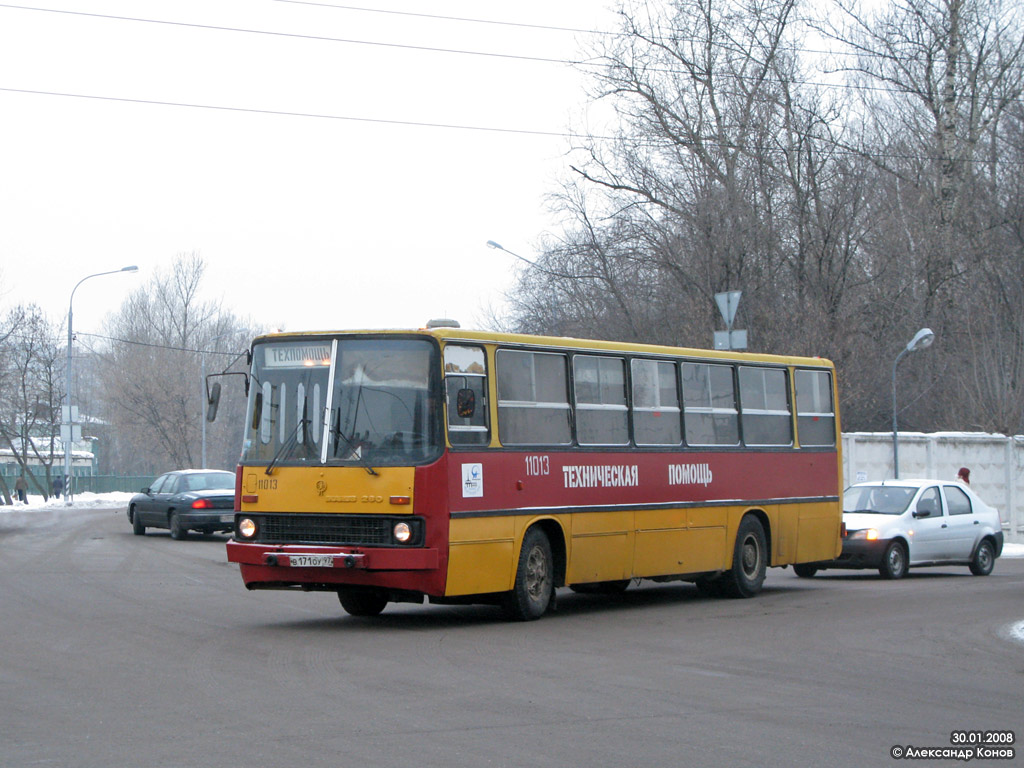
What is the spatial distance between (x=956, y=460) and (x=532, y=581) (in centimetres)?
1953

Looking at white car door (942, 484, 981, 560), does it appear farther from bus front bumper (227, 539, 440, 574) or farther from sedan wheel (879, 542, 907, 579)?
bus front bumper (227, 539, 440, 574)

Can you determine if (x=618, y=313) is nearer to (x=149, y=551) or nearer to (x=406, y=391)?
(x=149, y=551)

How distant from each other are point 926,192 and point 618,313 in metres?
9.80

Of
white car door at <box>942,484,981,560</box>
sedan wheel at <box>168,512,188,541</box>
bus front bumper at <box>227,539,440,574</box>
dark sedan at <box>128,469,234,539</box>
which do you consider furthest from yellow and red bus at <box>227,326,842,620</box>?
sedan wheel at <box>168,512,188,541</box>

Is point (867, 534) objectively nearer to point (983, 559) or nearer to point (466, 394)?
point (983, 559)

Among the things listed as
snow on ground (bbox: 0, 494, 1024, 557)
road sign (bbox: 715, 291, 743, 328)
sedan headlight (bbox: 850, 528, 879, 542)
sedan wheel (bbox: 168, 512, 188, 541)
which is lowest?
sedan headlight (bbox: 850, 528, 879, 542)

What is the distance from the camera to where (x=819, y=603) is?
1630 cm

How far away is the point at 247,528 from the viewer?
13125 millimetres

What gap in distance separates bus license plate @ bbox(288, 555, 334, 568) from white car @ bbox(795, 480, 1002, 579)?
9.67m

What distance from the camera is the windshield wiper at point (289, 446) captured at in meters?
13.0

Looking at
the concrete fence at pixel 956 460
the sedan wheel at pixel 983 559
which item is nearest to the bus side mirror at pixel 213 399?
the sedan wheel at pixel 983 559

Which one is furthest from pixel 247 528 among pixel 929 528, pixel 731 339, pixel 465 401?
pixel 731 339

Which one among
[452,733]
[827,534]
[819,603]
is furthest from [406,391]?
[827,534]

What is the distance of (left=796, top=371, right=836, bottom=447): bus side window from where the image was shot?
18469 millimetres
